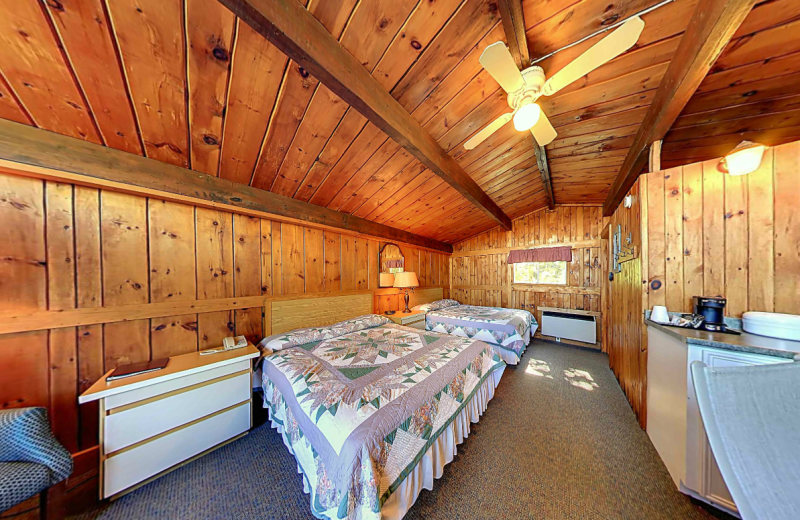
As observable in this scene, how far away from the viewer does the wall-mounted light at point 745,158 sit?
1.37 metres

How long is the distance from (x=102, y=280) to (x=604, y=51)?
339cm

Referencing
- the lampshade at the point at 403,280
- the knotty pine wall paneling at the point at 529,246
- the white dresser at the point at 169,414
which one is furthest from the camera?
the knotty pine wall paneling at the point at 529,246

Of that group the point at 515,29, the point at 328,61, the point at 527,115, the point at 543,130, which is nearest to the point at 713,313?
the point at 543,130

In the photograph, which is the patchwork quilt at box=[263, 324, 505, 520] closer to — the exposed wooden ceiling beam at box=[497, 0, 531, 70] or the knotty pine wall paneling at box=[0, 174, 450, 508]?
the knotty pine wall paneling at box=[0, 174, 450, 508]

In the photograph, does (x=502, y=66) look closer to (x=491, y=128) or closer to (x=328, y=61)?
(x=491, y=128)

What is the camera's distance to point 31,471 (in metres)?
1.01

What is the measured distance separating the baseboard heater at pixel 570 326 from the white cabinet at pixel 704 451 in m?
3.12

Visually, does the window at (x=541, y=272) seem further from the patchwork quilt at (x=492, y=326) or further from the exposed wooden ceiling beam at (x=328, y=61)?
the exposed wooden ceiling beam at (x=328, y=61)

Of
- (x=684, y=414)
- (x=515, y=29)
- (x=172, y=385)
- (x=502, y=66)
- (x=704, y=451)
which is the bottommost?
(x=704, y=451)

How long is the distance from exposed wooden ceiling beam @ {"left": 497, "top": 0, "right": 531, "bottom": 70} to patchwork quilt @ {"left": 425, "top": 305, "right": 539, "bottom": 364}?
2949 millimetres

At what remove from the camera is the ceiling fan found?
1.01m

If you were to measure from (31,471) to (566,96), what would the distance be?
3894 millimetres

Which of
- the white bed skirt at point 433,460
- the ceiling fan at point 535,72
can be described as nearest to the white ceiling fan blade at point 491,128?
the ceiling fan at point 535,72

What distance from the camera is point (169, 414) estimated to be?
1488 mm
